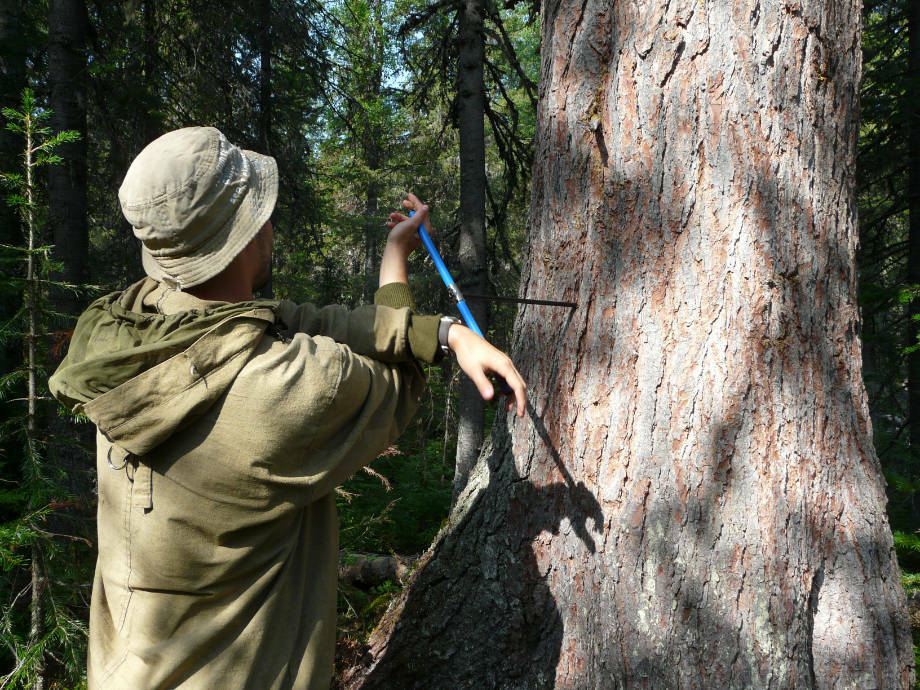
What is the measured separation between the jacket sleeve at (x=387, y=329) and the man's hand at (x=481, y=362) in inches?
2.6

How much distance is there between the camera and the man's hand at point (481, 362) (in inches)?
56.5

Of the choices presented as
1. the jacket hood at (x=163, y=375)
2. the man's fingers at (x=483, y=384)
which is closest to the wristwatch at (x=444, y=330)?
the man's fingers at (x=483, y=384)

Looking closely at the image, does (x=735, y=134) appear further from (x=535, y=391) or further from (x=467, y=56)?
(x=467, y=56)

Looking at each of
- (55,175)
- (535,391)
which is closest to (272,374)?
(535,391)

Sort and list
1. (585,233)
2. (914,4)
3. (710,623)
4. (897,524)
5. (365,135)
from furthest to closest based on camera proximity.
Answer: (365,135) < (897,524) < (914,4) < (585,233) < (710,623)

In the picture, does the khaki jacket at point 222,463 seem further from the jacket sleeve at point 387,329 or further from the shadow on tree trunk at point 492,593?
the shadow on tree trunk at point 492,593

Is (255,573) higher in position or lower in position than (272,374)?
lower

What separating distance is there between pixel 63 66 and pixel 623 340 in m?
6.08

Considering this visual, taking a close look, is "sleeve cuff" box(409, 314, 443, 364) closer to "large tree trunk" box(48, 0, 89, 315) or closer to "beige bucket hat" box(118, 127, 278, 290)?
"beige bucket hat" box(118, 127, 278, 290)

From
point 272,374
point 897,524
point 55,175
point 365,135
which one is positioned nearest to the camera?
point 272,374

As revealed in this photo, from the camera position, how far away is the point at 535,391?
7.57 feet

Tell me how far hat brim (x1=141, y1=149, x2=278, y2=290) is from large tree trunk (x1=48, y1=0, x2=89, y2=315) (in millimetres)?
4604

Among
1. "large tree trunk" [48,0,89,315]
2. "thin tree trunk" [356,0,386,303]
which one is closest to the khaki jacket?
"large tree trunk" [48,0,89,315]

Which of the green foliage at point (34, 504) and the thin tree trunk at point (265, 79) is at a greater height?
the thin tree trunk at point (265, 79)
